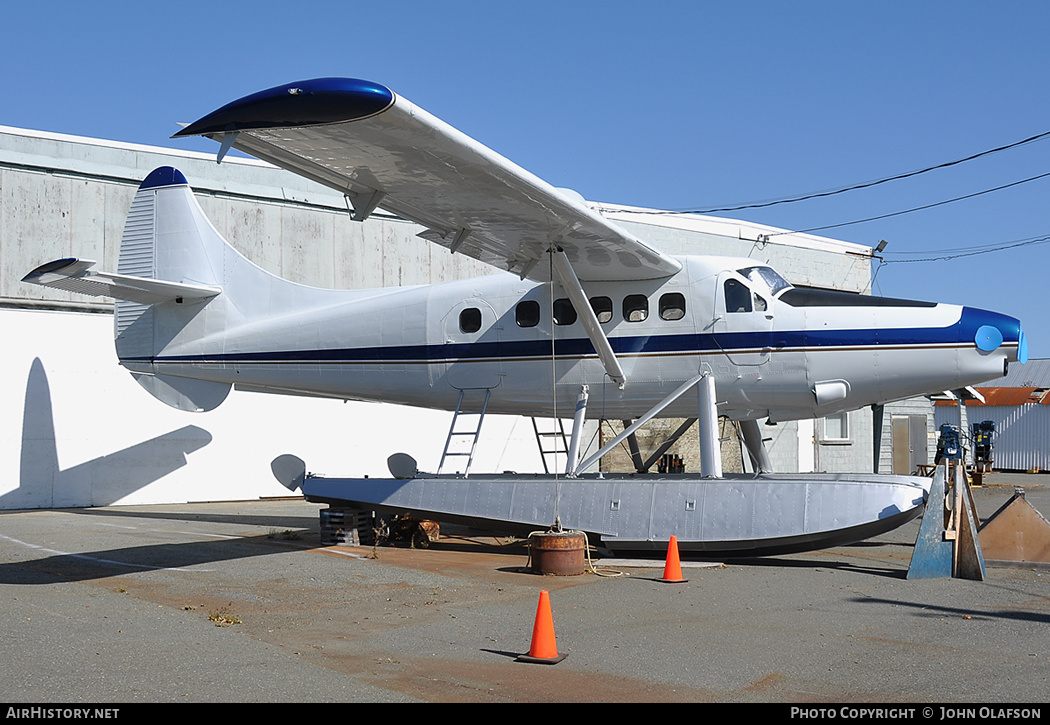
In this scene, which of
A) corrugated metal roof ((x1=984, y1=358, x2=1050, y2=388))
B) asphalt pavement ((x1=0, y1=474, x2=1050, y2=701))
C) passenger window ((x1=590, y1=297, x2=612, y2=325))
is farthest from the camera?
corrugated metal roof ((x1=984, y1=358, x2=1050, y2=388))

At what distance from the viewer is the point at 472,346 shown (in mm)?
13008

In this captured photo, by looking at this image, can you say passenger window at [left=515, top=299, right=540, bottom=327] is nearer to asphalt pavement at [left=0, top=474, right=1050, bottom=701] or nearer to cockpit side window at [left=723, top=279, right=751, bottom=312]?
cockpit side window at [left=723, top=279, right=751, bottom=312]

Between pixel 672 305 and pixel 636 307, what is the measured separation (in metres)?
0.49

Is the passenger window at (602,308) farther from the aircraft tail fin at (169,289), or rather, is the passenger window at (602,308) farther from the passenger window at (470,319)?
the aircraft tail fin at (169,289)

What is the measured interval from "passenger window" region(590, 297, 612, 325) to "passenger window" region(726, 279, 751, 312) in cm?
161

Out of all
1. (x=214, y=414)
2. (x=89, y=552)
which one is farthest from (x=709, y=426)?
(x=214, y=414)

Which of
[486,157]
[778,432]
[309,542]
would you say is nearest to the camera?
[486,157]

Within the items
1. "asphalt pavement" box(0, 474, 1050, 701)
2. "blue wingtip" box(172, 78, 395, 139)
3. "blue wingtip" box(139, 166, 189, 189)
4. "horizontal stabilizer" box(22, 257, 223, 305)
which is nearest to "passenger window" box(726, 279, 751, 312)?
"asphalt pavement" box(0, 474, 1050, 701)

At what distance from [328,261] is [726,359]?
12.6 metres

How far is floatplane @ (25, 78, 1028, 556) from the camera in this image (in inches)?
400

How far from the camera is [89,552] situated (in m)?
11.4

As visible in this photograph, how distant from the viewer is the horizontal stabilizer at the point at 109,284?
11.3m

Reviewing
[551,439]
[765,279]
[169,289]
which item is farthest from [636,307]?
[551,439]

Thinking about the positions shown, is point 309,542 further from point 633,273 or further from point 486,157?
point 486,157
